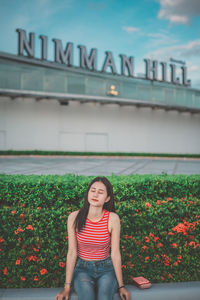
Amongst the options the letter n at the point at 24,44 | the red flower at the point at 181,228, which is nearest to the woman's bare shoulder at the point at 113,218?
the red flower at the point at 181,228

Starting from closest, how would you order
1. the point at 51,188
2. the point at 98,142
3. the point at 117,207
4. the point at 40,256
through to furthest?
the point at 40,256 → the point at 117,207 → the point at 51,188 → the point at 98,142

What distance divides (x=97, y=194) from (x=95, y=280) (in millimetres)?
817

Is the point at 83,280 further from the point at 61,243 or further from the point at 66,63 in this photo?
the point at 66,63

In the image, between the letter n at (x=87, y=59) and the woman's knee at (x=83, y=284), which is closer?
the woman's knee at (x=83, y=284)

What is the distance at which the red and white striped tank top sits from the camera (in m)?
2.41

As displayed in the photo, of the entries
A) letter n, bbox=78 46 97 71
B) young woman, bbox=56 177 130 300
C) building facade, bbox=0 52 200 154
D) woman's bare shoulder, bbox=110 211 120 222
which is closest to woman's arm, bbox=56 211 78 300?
young woman, bbox=56 177 130 300

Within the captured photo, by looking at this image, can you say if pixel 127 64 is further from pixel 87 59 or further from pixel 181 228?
pixel 181 228

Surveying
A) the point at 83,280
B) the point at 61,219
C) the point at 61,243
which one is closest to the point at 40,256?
the point at 61,243

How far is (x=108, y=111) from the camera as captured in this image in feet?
65.2

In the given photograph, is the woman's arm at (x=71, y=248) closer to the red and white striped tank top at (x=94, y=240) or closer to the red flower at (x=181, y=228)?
the red and white striped tank top at (x=94, y=240)

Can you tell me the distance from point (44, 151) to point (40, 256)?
1488 cm

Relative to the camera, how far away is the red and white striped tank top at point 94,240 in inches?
94.8

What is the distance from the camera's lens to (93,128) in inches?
767

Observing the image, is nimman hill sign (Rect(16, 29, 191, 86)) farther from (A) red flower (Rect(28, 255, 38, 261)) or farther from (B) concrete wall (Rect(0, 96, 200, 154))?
(A) red flower (Rect(28, 255, 38, 261))
